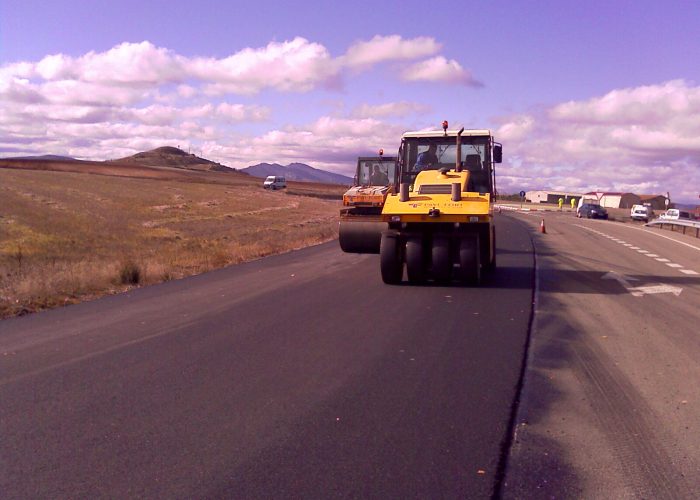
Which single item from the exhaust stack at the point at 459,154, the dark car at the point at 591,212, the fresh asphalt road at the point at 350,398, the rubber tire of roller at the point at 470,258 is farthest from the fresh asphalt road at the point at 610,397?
the dark car at the point at 591,212

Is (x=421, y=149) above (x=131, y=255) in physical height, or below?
above

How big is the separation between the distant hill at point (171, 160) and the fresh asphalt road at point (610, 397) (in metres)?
154

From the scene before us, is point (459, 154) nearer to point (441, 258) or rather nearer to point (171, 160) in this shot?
point (441, 258)

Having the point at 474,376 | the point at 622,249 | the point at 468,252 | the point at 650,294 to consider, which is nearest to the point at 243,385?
the point at 474,376

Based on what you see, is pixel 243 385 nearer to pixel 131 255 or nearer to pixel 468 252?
pixel 468 252

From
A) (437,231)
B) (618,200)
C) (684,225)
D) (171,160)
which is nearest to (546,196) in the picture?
(618,200)

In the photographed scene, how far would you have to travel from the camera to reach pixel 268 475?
5535 mm

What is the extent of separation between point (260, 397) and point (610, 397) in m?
3.37

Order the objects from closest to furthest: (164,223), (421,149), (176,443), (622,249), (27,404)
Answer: (176,443) → (27,404) → (421,149) → (622,249) → (164,223)

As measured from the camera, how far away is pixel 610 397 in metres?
7.74

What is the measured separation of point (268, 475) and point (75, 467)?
4.61ft

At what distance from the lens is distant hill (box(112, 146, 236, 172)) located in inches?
6668

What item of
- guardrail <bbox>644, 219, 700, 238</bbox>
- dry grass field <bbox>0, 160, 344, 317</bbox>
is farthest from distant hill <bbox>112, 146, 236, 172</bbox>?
guardrail <bbox>644, 219, 700, 238</bbox>

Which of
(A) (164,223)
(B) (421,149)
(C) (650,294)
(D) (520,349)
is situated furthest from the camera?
(A) (164,223)
